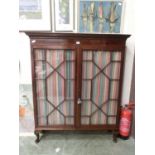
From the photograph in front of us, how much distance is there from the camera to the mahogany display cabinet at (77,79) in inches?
72.1

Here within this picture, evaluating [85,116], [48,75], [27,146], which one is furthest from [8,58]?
[27,146]

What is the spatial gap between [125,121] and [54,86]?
1.06m

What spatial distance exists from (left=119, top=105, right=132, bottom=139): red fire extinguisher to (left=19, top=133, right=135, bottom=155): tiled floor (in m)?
0.11

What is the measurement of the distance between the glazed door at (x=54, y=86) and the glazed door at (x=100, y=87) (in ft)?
0.50

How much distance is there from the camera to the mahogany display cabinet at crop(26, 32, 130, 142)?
1.83 m

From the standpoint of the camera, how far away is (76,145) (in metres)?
2.08

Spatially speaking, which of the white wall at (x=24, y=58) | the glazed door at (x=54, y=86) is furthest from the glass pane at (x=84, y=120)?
the white wall at (x=24, y=58)

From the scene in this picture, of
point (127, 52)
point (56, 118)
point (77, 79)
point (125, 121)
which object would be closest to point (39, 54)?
point (77, 79)

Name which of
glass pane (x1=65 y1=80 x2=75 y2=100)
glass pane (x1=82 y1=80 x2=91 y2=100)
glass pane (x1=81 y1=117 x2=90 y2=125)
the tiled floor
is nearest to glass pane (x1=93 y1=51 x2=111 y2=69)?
glass pane (x1=82 y1=80 x2=91 y2=100)

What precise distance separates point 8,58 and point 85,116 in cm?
167

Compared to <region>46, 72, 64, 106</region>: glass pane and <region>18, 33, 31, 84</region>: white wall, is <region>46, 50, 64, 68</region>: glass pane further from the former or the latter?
<region>18, 33, 31, 84</region>: white wall

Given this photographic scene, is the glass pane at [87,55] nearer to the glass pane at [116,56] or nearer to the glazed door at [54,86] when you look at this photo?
the glazed door at [54,86]

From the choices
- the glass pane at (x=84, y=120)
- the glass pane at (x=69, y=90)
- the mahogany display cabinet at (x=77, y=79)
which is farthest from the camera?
the glass pane at (x=84, y=120)

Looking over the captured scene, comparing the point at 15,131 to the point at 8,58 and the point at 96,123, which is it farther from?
the point at 96,123
